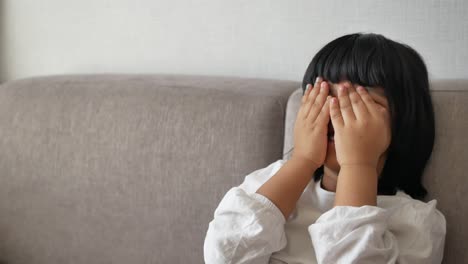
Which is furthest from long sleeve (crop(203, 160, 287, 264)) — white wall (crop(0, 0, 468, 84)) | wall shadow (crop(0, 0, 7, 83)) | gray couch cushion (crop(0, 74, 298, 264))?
wall shadow (crop(0, 0, 7, 83))

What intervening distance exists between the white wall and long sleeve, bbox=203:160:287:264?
0.47 m

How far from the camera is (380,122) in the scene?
89cm

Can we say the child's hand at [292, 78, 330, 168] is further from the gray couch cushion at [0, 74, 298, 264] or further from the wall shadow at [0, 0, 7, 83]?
the wall shadow at [0, 0, 7, 83]

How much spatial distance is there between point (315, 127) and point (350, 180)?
11cm

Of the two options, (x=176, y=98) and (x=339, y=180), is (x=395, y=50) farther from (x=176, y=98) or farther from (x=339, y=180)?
(x=176, y=98)

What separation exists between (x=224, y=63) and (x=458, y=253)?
695mm

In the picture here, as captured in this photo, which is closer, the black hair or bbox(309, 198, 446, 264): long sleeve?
bbox(309, 198, 446, 264): long sleeve

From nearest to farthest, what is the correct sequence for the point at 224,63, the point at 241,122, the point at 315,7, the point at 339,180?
the point at 339,180, the point at 241,122, the point at 315,7, the point at 224,63

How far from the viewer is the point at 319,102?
0.93 m

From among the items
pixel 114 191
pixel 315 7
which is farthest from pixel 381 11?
pixel 114 191

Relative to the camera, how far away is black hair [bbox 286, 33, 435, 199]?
35.8 inches

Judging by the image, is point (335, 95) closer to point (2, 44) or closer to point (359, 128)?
point (359, 128)

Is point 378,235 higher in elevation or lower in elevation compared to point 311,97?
lower

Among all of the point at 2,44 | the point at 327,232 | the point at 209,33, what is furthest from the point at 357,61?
the point at 2,44
